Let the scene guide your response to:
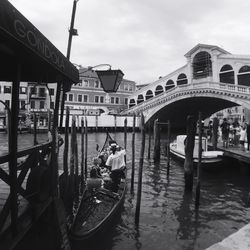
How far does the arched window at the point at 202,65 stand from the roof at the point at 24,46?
2798 cm

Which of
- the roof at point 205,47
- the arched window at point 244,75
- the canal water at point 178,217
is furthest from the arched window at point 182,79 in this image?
the canal water at point 178,217

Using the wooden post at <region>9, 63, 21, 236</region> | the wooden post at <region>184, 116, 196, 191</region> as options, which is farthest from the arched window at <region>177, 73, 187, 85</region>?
the wooden post at <region>9, 63, 21, 236</region>

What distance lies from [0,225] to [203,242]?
3.76 m

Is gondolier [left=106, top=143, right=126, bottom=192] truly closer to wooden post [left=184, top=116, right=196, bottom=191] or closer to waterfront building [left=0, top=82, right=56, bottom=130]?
wooden post [left=184, top=116, right=196, bottom=191]

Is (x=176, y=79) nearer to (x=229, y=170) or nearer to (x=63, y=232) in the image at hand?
(x=229, y=170)

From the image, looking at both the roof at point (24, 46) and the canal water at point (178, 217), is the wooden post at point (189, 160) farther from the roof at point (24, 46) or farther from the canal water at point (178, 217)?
the roof at point (24, 46)

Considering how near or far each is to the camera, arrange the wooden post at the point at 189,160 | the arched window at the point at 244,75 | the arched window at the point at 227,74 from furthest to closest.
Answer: the arched window at the point at 227,74 < the arched window at the point at 244,75 < the wooden post at the point at 189,160

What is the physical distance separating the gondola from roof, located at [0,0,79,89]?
2098 millimetres

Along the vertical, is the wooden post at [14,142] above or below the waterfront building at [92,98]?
below

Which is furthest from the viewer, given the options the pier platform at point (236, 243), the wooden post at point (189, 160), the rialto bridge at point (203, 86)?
the rialto bridge at point (203, 86)

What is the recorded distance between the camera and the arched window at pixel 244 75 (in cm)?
2593

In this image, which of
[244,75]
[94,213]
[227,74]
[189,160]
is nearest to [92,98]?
[227,74]

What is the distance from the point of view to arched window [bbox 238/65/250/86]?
25.9 metres

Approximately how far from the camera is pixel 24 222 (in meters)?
2.72
